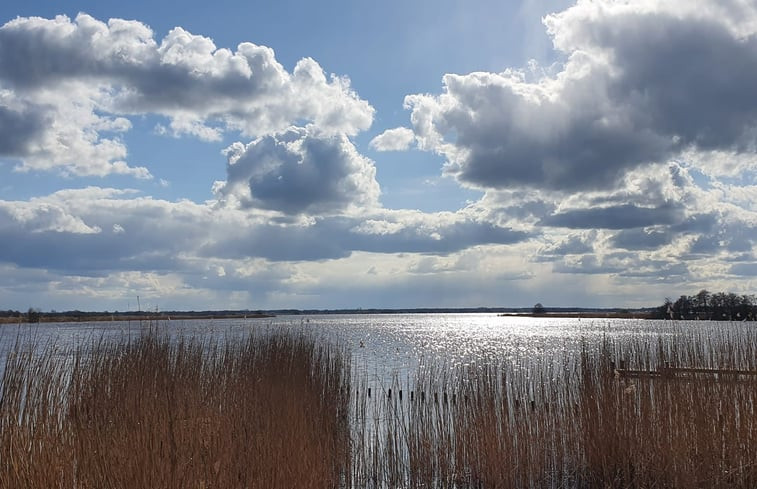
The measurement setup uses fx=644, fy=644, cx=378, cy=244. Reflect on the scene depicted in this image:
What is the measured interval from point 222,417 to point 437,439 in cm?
358

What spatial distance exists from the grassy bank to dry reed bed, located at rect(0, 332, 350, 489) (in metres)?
0.02

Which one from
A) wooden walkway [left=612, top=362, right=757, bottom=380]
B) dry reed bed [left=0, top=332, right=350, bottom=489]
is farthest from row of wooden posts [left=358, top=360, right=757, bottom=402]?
dry reed bed [left=0, top=332, right=350, bottom=489]

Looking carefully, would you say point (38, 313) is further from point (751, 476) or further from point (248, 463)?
point (751, 476)

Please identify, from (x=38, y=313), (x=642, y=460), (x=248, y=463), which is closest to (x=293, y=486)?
(x=248, y=463)

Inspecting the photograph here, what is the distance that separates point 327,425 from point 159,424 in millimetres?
3668

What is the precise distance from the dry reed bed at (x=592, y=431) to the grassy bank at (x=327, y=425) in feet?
0.06

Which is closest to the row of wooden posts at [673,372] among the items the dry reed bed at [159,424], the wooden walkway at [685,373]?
the wooden walkway at [685,373]

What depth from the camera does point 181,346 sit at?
850cm

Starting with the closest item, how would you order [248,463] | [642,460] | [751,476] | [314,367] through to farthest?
[248,463] → [751,476] → [642,460] → [314,367]

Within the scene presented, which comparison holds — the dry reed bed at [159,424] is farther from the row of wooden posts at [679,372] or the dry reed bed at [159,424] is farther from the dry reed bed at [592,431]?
the row of wooden posts at [679,372]

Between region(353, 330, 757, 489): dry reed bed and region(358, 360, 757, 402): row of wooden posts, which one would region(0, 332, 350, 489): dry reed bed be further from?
region(358, 360, 757, 402): row of wooden posts

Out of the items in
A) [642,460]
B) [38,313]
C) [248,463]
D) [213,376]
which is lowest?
[642,460]

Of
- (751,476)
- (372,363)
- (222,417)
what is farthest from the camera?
(372,363)

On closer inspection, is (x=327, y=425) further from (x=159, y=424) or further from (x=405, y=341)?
(x=405, y=341)
